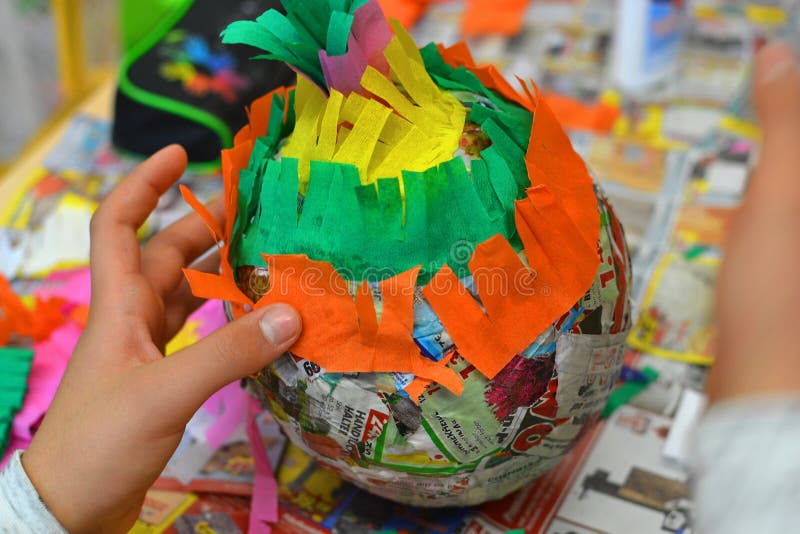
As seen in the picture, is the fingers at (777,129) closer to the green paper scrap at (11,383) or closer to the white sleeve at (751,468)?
the white sleeve at (751,468)

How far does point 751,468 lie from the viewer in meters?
0.44

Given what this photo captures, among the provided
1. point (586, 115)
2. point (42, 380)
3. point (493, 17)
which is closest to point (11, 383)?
point (42, 380)

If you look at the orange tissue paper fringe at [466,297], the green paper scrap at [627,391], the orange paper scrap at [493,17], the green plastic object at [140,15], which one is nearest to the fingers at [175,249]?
the orange tissue paper fringe at [466,297]

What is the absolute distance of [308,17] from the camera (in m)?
0.61

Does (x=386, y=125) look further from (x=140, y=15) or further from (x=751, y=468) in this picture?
(x=140, y=15)

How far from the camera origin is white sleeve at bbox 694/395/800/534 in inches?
16.8

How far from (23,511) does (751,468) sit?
1.63ft

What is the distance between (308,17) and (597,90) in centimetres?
81

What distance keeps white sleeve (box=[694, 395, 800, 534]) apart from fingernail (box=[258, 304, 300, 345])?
0.28 meters

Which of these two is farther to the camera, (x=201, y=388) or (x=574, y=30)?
(x=574, y=30)

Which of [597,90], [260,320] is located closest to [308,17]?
[260,320]

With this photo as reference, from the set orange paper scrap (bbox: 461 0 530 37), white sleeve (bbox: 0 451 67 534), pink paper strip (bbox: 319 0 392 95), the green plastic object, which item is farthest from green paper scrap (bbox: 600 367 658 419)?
the green plastic object

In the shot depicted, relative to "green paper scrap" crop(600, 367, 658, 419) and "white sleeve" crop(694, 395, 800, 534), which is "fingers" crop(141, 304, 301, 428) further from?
"green paper scrap" crop(600, 367, 658, 419)

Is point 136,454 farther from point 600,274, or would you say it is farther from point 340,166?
point 600,274
